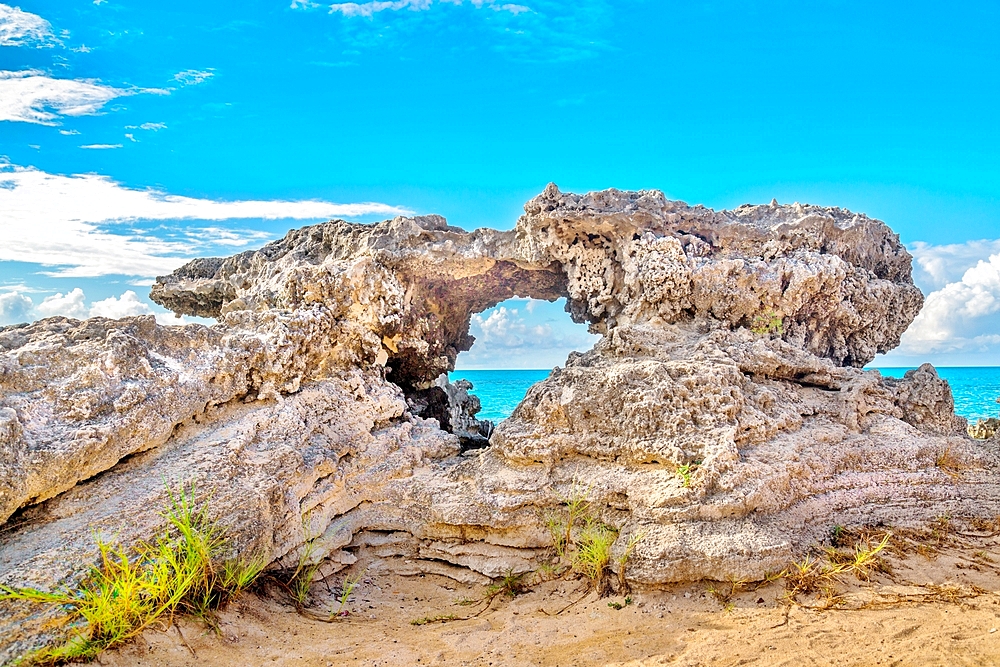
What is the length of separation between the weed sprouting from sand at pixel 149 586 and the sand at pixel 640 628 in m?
0.12

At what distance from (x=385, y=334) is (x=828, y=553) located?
453cm

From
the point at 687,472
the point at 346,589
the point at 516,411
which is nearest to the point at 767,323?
the point at 687,472

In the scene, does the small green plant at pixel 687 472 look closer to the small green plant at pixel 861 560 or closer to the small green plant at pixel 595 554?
the small green plant at pixel 595 554

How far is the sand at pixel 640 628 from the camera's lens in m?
3.43

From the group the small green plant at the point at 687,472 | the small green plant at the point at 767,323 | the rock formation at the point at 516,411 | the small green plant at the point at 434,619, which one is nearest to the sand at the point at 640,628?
the small green plant at the point at 434,619

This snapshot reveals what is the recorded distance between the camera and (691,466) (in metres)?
4.86

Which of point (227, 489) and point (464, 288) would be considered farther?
point (464, 288)

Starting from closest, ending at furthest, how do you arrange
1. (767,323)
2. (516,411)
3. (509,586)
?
1. (509,586)
2. (516,411)
3. (767,323)

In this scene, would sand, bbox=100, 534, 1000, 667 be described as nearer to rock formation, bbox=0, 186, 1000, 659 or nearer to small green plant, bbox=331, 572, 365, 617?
small green plant, bbox=331, 572, 365, 617

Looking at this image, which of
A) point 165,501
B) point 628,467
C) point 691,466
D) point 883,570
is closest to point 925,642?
point 883,570

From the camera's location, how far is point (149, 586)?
11.7ft

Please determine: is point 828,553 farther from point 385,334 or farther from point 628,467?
point 385,334

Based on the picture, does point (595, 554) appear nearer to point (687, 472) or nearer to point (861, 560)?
point (687, 472)

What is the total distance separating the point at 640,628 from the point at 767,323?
3895 mm
